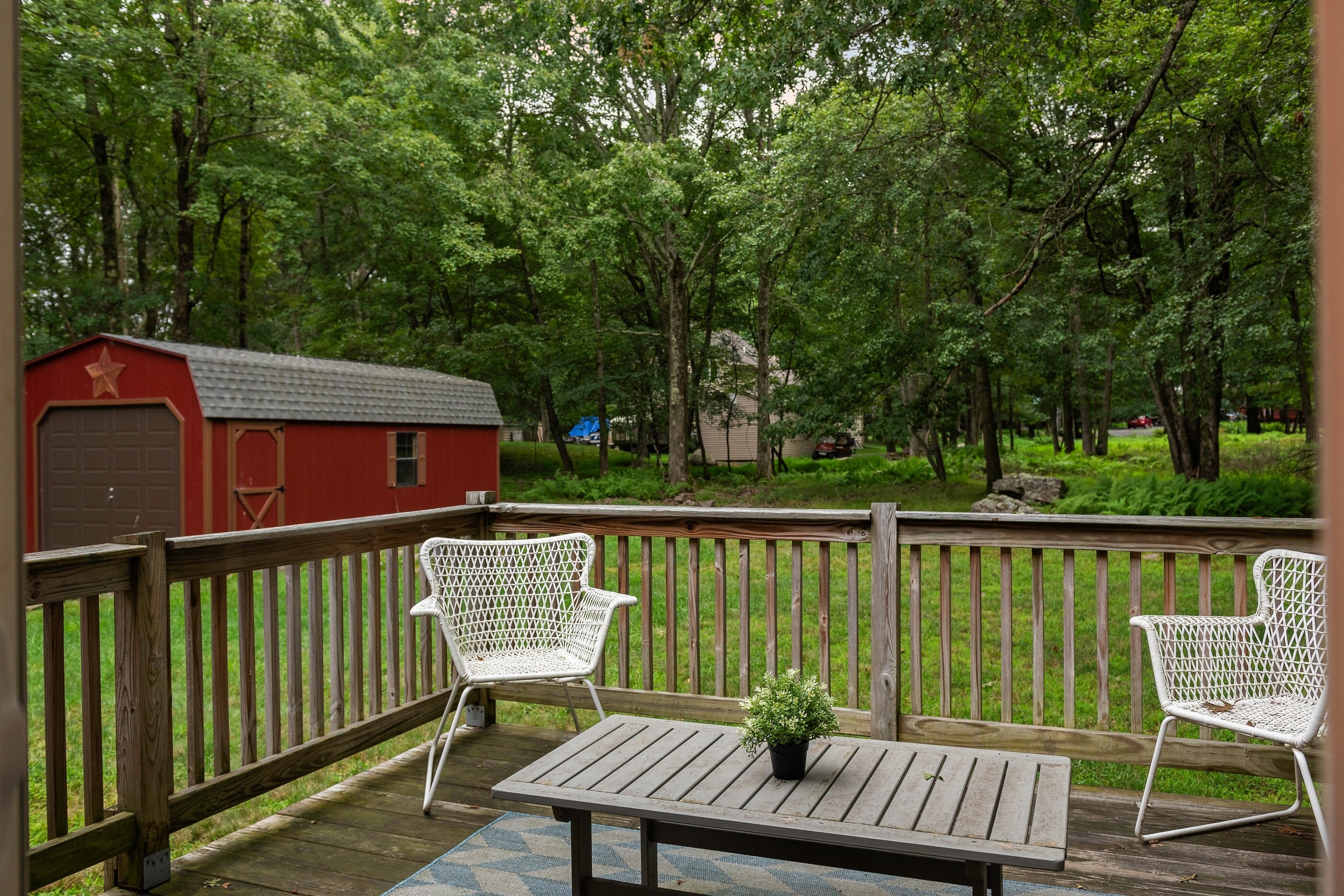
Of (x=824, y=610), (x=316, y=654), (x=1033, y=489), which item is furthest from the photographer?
(x=1033, y=489)

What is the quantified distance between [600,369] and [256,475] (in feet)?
32.4

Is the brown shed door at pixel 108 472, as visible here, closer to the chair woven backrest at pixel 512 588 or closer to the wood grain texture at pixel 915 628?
the chair woven backrest at pixel 512 588

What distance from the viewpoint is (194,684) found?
3045 mm

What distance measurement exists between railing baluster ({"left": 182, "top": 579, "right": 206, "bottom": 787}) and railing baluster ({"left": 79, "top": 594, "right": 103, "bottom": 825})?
28 centimetres

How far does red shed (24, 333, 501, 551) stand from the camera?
10.2 m

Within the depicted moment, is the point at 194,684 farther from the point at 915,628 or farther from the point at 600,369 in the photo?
the point at 600,369

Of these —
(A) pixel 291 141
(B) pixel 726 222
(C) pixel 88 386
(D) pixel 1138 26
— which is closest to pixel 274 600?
(D) pixel 1138 26

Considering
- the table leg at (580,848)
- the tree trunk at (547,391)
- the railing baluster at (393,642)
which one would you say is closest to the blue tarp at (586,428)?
the tree trunk at (547,391)

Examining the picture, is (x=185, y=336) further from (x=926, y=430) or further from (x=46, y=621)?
(x=46, y=621)

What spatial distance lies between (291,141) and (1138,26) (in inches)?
440

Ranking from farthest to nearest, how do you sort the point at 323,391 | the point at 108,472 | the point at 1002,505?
1. the point at 1002,505
2. the point at 323,391
3. the point at 108,472

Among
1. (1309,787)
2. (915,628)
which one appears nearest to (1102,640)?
(915,628)

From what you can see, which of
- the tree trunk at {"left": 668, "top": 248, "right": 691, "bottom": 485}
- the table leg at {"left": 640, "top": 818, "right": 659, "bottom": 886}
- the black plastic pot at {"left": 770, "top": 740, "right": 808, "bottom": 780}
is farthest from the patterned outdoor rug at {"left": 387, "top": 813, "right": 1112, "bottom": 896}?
the tree trunk at {"left": 668, "top": 248, "right": 691, "bottom": 485}

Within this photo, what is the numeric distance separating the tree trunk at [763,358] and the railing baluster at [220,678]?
14.6 metres
